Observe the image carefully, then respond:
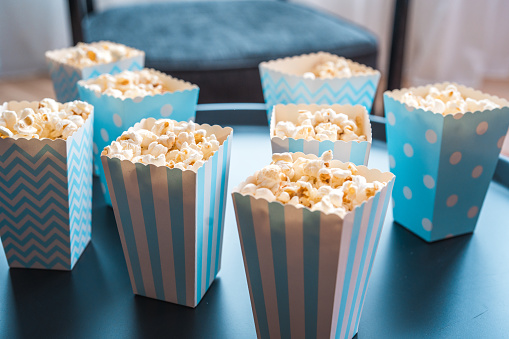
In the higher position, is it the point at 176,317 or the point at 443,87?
the point at 443,87

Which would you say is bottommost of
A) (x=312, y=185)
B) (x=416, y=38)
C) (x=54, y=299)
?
(x=416, y=38)

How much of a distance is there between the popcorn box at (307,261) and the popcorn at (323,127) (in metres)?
0.14

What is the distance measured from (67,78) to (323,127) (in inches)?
25.1

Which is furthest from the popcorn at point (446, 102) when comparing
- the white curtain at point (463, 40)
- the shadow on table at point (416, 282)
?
the white curtain at point (463, 40)

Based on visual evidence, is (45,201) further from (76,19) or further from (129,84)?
(76,19)

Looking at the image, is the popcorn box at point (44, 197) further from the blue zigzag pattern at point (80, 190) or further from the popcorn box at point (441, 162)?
the popcorn box at point (441, 162)

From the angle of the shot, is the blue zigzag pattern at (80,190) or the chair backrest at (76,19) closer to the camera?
the blue zigzag pattern at (80,190)

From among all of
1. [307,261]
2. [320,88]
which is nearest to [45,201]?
[307,261]

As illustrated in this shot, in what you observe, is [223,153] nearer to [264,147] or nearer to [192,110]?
[192,110]

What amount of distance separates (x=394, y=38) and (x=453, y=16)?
1152 mm

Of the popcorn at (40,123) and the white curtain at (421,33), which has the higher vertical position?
the popcorn at (40,123)

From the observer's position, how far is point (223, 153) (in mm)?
817

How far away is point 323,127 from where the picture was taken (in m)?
0.93

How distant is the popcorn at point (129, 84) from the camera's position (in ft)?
3.46
